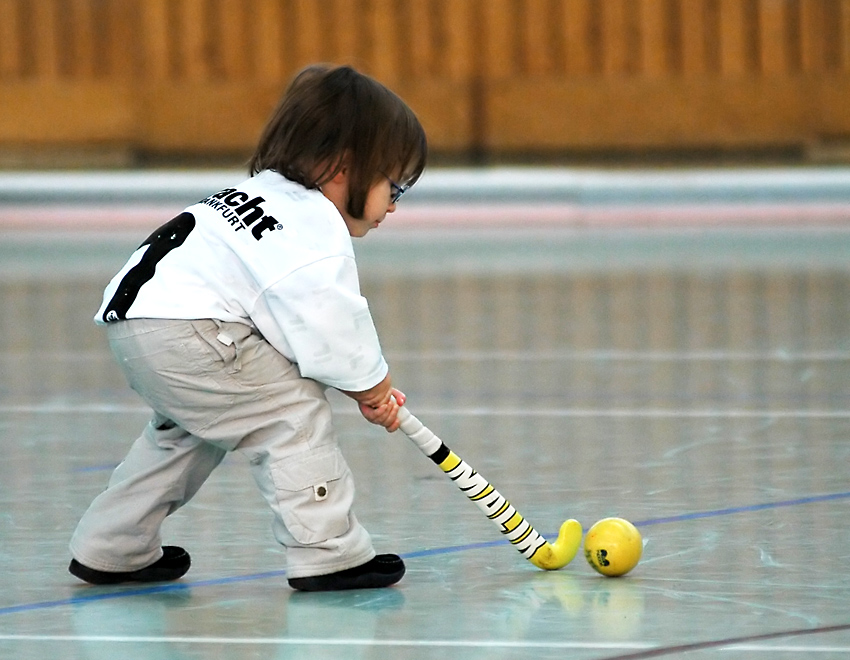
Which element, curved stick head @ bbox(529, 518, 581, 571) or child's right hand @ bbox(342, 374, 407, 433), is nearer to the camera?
child's right hand @ bbox(342, 374, 407, 433)

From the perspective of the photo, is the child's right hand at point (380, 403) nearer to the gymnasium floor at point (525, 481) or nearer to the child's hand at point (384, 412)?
the child's hand at point (384, 412)

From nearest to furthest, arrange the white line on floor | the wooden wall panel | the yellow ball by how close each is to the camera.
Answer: the yellow ball
the white line on floor
the wooden wall panel

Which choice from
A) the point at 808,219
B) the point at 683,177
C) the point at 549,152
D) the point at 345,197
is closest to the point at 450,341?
the point at 345,197

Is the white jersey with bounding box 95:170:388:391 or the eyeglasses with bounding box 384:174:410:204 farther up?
the eyeglasses with bounding box 384:174:410:204

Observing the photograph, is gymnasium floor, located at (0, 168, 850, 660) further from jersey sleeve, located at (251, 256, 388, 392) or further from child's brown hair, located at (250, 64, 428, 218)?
child's brown hair, located at (250, 64, 428, 218)

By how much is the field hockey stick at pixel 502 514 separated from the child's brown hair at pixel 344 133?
426mm

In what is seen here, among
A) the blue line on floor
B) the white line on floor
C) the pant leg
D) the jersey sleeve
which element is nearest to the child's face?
A: the jersey sleeve

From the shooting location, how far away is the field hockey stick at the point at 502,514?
284 centimetres

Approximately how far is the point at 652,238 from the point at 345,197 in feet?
25.1

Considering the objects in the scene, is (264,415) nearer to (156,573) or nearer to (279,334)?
(279,334)

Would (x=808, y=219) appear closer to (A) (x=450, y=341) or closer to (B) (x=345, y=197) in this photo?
(A) (x=450, y=341)

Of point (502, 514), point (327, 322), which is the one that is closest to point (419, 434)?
point (502, 514)

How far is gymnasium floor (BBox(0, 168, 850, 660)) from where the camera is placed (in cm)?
246

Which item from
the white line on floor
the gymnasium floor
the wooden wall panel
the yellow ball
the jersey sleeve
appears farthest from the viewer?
the wooden wall panel
